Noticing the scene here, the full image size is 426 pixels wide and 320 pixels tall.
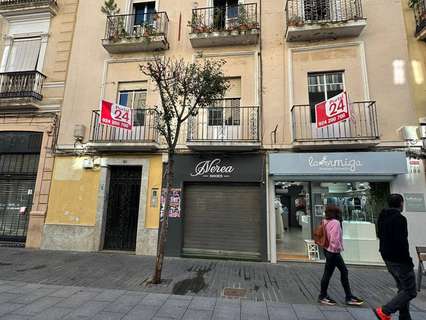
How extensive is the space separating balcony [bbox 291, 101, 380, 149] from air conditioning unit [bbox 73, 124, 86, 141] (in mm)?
7383

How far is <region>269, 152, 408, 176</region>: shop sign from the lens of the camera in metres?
7.58

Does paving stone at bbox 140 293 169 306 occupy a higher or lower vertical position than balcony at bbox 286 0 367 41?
lower

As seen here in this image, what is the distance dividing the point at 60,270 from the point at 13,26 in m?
10.6

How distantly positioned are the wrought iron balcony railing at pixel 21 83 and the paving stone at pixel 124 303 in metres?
8.63

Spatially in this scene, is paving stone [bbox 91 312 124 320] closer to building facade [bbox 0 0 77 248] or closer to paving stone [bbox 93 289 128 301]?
paving stone [bbox 93 289 128 301]

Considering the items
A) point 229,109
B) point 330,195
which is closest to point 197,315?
point 330,195

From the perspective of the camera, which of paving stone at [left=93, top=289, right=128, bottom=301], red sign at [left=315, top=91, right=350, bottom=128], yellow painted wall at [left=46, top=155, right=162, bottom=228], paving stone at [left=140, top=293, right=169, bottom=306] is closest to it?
paving stone at [left=140, top=293, right=169, bottom=306]

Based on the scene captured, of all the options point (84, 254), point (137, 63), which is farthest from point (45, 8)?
point (84, 254)

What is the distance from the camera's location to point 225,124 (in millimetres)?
9141

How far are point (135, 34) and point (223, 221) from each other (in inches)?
300

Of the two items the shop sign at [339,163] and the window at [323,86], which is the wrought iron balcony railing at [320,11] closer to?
the window at [323,86]

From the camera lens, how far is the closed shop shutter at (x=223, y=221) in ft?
27.4

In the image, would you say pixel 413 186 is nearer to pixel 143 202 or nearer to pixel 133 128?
pixel 143 202

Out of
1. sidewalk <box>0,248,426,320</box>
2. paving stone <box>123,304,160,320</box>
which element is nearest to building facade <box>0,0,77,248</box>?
sidewalk <box>0,248,426,320</box>
